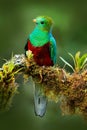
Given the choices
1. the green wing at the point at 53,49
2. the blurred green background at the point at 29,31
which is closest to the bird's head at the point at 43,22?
the green wing at the point at 53,49

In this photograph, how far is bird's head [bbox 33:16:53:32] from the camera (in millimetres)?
4902

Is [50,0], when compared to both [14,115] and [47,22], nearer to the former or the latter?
[14,115]

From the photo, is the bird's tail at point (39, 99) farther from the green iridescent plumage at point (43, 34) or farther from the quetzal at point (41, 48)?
the green iridescent plumage at point (43, 34)

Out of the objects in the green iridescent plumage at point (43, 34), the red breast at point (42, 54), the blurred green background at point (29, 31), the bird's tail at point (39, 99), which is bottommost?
the bird's tail at point (39, 99)

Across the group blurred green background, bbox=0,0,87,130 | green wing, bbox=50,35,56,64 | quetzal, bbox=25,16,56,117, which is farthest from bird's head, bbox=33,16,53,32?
blurred green background, bbox=0,0,87,130

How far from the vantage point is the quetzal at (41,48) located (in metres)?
4.91

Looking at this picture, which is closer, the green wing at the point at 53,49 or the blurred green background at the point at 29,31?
the green wing at the point at 53,49

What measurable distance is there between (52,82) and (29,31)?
3703 mm

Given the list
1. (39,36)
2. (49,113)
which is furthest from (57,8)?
(39,36)

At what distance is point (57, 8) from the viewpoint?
955cm

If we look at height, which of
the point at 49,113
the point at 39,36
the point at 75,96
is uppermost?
the point at 49,113

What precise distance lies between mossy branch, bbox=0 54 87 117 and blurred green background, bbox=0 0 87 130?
3.49 m

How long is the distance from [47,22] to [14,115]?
484 centimetres

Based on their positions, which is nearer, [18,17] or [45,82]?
[45,82]
